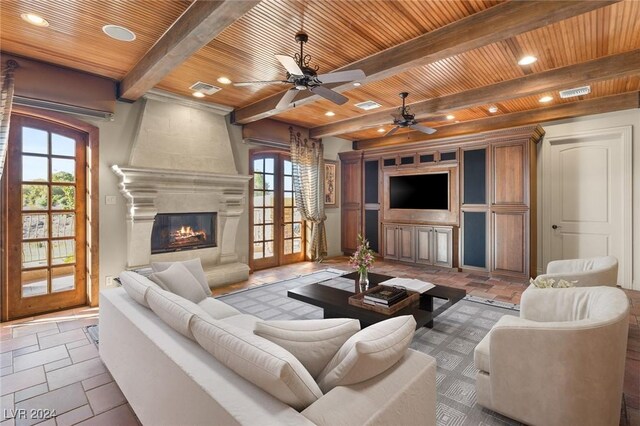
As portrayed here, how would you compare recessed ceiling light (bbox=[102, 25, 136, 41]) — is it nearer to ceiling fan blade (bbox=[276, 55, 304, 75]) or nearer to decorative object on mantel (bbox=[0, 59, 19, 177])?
decorative object on mantel (bbox=[0, 59, 19, 177])

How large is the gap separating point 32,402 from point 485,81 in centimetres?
541

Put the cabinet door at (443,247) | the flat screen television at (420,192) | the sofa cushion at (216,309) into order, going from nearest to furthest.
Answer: the sofa cushion at (216,309)
the cabinet door at (443,247)
the flat screen television at (420,192)

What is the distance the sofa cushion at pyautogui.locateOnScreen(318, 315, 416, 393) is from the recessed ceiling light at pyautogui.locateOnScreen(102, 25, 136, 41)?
3.22m

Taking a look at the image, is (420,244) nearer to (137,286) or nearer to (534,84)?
(534,84)

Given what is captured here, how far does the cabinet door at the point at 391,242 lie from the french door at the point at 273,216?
5.98 feet

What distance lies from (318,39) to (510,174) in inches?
158

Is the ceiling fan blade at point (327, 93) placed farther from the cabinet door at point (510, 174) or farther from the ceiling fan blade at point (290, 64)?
the cabinet door at point (510, 174)

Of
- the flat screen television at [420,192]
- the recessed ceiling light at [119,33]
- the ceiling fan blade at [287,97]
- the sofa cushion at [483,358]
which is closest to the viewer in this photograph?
the sofa cushion at [483,358]

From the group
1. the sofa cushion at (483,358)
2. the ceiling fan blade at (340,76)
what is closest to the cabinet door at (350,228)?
the ceiling fan blade at (340,76)

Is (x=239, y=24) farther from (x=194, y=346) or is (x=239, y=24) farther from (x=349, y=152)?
(x=349, y=152)

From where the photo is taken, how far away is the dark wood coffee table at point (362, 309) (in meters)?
2.60

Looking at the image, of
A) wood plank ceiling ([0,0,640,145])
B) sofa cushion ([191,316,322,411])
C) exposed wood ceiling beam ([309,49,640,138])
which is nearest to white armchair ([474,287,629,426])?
sofa cushion ([191,316,322,411])

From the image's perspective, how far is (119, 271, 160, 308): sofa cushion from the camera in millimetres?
Answer: 2007

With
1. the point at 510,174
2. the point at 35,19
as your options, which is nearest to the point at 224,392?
the point at 35,19
